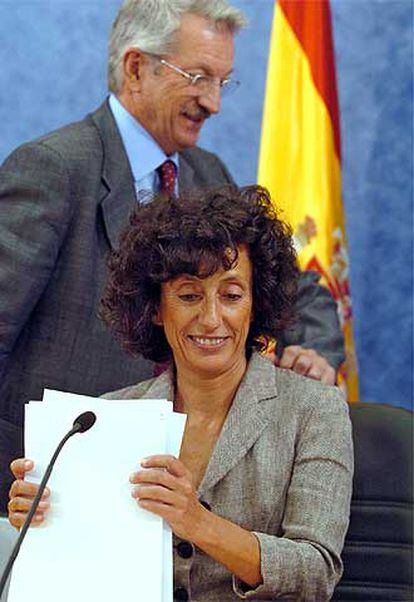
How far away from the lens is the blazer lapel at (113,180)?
2.54 meters

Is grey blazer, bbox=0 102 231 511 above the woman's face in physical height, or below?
above

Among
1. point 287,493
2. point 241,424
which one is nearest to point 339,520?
point 287,493

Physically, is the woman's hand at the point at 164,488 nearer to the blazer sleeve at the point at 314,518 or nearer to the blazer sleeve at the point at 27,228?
the blazer sleeve at the point at 314,518

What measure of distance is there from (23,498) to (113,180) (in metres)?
1.02

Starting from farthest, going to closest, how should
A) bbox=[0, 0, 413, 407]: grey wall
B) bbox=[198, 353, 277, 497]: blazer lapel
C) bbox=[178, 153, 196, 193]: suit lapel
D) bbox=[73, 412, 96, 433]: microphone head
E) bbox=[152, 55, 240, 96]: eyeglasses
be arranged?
bbox=[0, 0, 413, 407]: grey wall < bbox=[178, 153, 196, 193]: suit lapel < bbox=[152, 55, 240, 96]: eyeglasses < bbox=[198, 353, 277, 497]: blazer lapel < bbox=[73, 412, 96, 433]: microphone head

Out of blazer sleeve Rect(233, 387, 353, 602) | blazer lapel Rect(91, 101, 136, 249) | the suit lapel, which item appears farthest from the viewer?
the suit lapel

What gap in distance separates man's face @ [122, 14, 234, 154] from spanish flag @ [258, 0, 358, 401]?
73 cm

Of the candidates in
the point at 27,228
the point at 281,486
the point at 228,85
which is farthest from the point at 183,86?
the point at 281,486

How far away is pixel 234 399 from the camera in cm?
200

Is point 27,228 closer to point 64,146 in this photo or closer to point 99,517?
point 64,146

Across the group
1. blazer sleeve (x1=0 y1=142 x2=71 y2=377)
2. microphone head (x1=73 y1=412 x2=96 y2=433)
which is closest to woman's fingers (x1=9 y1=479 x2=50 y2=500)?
microphone head (x1=73 y1=412 x2=96 y2=433)

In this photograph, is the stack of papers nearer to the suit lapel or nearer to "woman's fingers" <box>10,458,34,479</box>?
"woman's fingers" <box>10,458,34,479</box>

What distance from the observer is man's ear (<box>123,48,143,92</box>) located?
269 centimetres

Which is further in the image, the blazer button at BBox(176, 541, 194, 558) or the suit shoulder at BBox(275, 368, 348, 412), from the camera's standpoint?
the suit shoulder at BBox(275, 368, 348, 412)
